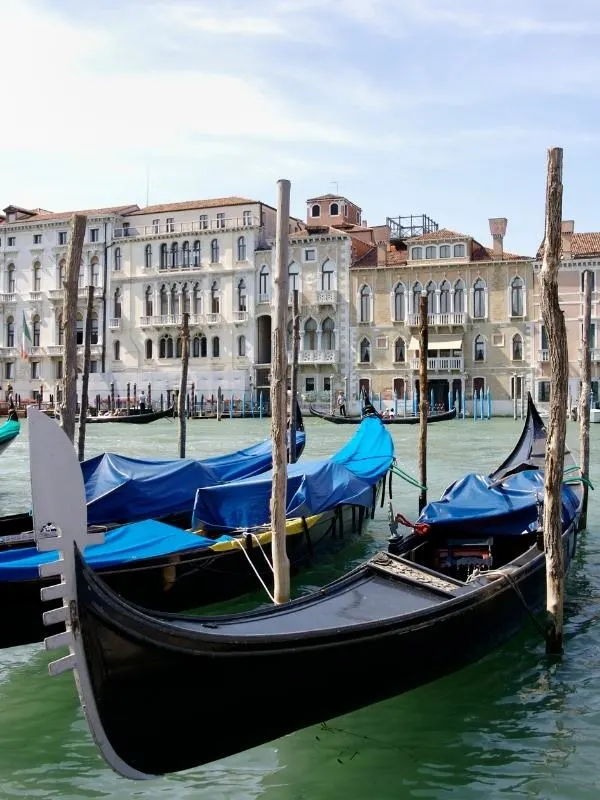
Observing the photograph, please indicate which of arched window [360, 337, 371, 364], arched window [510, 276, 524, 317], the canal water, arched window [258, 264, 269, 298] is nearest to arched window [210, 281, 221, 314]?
arched window [258, 264, 269, 298]

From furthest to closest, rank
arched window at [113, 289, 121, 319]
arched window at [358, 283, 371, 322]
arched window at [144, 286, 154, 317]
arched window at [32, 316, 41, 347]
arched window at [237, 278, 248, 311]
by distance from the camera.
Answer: arched window at [32, 316, 41, 347] → arched window at [113, 289, 121, 319] → arched window at [144, 286, 154, 317] → arched window at [237, 278, 248, 311] → arched window at [358, 283, 371, 322]

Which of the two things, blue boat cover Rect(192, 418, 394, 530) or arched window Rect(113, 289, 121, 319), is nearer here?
blue boat cover Rect(192, 418, 394, 530)

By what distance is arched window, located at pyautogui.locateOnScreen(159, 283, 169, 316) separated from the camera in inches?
1134

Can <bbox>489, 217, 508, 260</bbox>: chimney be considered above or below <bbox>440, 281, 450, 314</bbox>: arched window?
above

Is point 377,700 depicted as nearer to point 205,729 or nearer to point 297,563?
point 205,729

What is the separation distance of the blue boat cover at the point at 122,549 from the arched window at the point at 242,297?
22967mm

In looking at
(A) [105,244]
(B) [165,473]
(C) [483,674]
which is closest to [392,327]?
(A) [105,244]

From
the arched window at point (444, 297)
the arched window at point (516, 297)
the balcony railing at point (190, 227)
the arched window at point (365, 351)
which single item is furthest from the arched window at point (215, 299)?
the arched window at point (516, 297)

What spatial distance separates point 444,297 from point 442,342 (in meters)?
1.30

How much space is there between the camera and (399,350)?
26438mm

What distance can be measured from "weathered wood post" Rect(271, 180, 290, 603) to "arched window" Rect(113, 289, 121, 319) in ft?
84.9

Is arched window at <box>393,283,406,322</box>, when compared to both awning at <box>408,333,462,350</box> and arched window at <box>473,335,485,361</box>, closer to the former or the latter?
awning at <box>408,333,462,350</box>

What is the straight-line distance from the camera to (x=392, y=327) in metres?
26.4

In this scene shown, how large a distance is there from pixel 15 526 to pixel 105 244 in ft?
81.3
